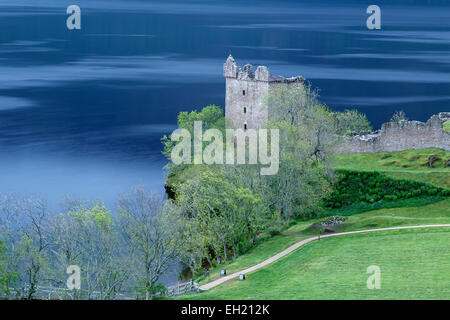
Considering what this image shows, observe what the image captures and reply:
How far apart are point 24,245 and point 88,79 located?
133 meters

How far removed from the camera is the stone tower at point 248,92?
267ft

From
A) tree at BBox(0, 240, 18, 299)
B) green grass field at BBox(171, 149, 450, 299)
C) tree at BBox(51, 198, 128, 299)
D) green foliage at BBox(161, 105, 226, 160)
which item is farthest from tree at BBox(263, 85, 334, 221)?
tree at BBox(0, 240, 18, 299)

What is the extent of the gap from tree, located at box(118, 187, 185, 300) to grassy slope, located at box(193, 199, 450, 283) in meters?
3.08

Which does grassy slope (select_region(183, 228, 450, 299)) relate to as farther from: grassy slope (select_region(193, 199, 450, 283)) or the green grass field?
grassy slope (select_region(193, 199, 450, 283))

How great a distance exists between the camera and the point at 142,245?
162ft

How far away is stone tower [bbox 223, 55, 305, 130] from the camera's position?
81500mm

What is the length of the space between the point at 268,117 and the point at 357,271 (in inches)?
1364

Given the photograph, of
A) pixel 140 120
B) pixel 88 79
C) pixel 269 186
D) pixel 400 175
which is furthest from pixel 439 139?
pixel 88 79

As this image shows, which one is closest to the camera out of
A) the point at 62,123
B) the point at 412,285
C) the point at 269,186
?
the point at 412,285

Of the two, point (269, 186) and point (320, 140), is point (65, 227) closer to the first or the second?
point (269, 186)

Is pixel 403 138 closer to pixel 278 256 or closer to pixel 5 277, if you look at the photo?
pixel 278 256

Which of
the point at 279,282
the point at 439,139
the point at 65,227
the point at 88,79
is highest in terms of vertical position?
the point at 88,79

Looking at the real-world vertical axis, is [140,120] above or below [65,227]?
above
